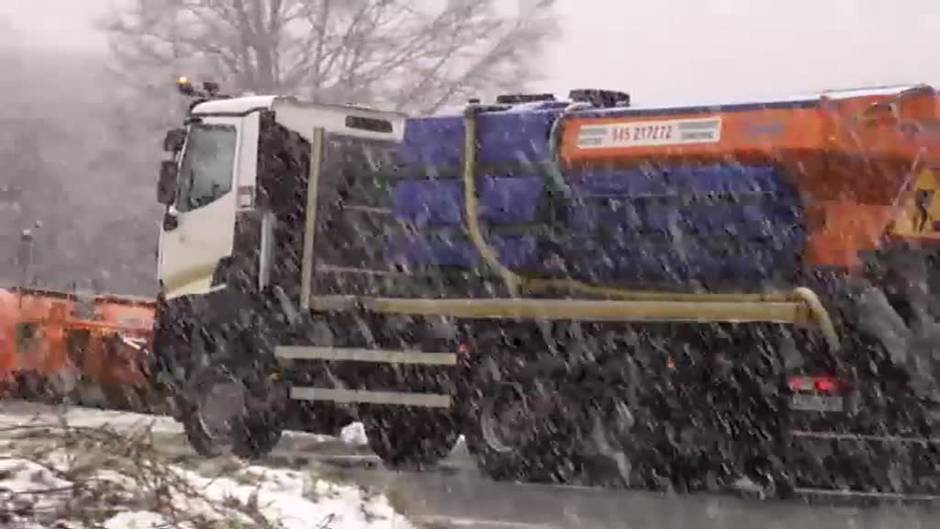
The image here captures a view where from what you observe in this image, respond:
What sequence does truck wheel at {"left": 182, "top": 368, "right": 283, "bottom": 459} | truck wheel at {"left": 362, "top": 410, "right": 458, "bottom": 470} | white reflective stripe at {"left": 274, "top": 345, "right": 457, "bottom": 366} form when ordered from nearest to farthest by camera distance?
white reflective stripe at {"left": 274, "top": 345, "right": 457, "bottom": 366}, truck wheel at {"left": 182, "top": 368, "right": 283, "bottom": 459}, truck wheel at {"left": 362, "top": 410, "right": 458, "bottom": 470}

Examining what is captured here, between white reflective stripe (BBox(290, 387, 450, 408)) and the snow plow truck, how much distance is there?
2cm

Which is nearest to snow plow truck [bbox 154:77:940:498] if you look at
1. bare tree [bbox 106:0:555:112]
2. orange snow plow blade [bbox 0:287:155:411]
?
orange snow plow blade [bbox 0:287:155:411]

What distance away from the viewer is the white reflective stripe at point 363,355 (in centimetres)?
1385

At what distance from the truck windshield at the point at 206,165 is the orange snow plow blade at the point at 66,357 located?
294 centimetres

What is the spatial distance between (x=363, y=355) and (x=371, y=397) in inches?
15.0

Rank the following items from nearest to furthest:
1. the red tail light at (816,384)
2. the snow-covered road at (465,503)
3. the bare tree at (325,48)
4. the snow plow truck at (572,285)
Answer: the snow-covered road at (465,503)
the red tail light at (816,384)
the snow plow truck at (572,285)
the bare tree at (325,48)

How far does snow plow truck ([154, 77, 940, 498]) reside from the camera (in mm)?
12031

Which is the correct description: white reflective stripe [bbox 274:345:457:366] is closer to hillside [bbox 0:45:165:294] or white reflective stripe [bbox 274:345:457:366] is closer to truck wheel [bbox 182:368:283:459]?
truck wheel [bbox 182:368:283:459]

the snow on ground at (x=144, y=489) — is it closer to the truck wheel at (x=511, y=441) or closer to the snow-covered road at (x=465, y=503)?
the snow-covered road at (x=465, y=503)

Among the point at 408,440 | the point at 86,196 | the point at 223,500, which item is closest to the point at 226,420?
the point at 408,440

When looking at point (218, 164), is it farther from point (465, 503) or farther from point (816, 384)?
point (816, 384)

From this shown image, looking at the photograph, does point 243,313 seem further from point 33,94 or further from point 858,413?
point 33,94

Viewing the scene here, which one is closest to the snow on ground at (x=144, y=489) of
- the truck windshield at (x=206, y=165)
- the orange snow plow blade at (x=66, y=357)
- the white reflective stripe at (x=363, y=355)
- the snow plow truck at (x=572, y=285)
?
the snow plow truck at (x=572, y=285)

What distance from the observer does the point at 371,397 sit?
14.2 m
